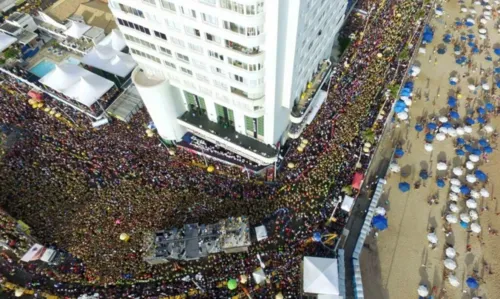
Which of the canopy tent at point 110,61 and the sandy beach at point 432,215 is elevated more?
the canopy tent at point 110,61

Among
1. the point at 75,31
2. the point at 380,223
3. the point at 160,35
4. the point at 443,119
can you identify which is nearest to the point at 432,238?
the point at 380,223

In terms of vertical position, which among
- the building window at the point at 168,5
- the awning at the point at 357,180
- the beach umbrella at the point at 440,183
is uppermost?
the building window at the point at 168,5

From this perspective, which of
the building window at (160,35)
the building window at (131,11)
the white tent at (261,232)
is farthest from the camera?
the white tent at (261,232)

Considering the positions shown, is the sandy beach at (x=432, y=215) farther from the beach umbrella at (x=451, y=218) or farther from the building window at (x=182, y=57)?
the building window at (x=182, y=57)

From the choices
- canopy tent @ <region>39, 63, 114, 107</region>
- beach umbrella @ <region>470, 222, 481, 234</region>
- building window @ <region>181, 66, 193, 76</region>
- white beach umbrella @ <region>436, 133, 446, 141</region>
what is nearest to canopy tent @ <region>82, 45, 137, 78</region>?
canopy tent @ <region>39, 63, 114, 107</region>

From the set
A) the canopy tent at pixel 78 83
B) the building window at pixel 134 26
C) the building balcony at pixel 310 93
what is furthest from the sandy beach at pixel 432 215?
the canopy tent at pixel 78 83

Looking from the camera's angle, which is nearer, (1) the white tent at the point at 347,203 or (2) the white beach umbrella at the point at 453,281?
(2) the white beach umbrella at the point at 453,281
